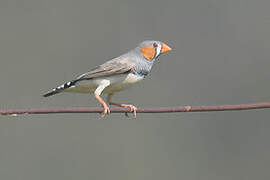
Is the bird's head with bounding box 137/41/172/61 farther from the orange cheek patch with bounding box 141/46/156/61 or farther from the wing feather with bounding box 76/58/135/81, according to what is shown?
the wing feather with bounding box 76/58/135/81

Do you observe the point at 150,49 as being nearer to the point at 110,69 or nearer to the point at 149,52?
the point at 149,52

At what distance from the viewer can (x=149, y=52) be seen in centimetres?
569

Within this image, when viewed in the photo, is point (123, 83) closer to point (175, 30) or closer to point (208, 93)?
point (208, 93)

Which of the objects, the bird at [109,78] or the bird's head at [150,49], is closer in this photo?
the bird at [109,78]

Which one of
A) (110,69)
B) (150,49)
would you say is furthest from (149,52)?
(110,69)

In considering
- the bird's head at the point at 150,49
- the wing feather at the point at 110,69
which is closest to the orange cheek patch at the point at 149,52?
the bird's head at the point at 150,49

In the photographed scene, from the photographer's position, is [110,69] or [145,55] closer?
[110,69]

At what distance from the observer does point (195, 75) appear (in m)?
14.0

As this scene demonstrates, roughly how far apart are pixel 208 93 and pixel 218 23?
Answer: 2.78m

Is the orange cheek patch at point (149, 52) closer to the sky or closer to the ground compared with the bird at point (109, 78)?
closer to the sky

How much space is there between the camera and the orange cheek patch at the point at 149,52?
565 cm

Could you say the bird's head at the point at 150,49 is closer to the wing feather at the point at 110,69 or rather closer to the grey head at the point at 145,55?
the grey head at the point at 145,55

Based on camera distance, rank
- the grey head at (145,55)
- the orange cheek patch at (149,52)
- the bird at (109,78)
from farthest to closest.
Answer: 1. the orange cheek patch at (149,52)
2. the grey head at (145,55)
3. the bird at (109,78)

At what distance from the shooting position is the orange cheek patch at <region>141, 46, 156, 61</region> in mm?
5651
